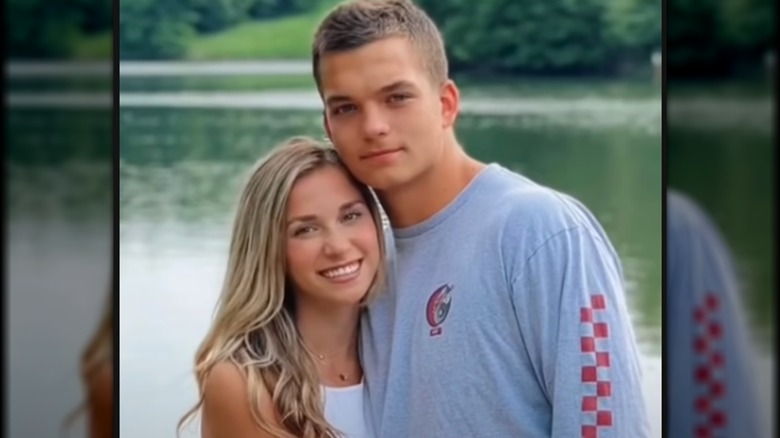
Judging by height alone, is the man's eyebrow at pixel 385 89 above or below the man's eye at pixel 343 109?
above

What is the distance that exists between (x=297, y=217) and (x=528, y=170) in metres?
0.47

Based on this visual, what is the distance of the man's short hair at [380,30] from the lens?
2.42 m

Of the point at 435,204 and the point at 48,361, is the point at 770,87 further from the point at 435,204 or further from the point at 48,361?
the point at 48,361

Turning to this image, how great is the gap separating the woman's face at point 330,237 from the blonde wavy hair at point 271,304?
15 mm

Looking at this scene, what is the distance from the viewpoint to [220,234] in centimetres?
249

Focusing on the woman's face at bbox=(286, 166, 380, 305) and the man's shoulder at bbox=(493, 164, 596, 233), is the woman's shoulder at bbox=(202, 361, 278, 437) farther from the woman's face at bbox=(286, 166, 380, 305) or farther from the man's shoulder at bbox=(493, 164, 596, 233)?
the man's shoulder at bbox=(493, 164, 596, 233)

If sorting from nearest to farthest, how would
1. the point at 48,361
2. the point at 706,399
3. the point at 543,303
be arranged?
1. the point at 543,303
2. the point at 706,399
3. the point at 48,361

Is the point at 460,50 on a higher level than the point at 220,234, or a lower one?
higher

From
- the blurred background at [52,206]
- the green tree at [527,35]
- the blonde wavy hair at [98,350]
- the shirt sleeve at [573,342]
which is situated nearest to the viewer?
the shirt sleeve at [573,342]

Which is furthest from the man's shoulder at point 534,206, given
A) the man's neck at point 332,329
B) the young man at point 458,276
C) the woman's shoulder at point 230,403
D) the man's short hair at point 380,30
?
the woman's shoulder at point 230,403

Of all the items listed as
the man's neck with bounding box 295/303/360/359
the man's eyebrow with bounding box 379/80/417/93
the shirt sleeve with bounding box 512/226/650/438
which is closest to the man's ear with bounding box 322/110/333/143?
the man's eyebrow with bounding box 379/80/417/93

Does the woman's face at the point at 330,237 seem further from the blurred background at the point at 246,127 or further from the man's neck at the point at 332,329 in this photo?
the blurred background at the point at 246,127

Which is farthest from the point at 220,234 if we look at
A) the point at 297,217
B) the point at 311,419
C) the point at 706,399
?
the point at 706,399

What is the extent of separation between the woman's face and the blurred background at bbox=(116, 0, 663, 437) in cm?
13
